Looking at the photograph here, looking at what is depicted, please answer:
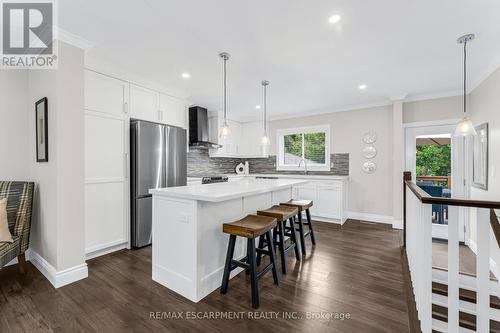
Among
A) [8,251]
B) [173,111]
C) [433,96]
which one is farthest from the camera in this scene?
[433,96]

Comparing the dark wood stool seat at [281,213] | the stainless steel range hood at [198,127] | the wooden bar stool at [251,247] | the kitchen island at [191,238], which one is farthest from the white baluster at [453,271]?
the stainless steel range hood at [198,127]

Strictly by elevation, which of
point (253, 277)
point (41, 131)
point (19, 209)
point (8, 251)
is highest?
point (41, 131)

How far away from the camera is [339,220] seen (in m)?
4.57

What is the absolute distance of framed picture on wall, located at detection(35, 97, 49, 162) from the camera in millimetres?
2430

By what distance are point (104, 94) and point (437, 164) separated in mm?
5334

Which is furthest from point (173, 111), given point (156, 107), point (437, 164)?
point (437, 164)

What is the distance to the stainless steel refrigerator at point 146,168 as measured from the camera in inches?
127

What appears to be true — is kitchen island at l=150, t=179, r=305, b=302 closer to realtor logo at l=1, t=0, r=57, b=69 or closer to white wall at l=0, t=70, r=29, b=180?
realtor logo at l=1, t=0, r=57, b=69

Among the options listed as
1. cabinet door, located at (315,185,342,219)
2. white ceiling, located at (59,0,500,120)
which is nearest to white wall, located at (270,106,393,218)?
cabinet door, located at (315,185,342,219)

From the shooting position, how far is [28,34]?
220 centimetres

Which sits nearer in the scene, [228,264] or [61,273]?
[228,264]

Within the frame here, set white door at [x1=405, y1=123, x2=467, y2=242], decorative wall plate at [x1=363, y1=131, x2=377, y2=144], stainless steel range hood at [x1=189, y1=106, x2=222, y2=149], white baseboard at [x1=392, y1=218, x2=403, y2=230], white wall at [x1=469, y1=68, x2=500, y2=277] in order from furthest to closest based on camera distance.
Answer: stainless steel range hood at [x1=189, y1=106, x2=222, y2=149], decorative wall plate at [x1=363, y1=131, x2=377, y2=144], white baseboard at [x1=392, y1=218, x2=403, y2=230], white door at [x1=405, y1=123, x2=467, y2=242], white wall at [x1=469, y1=68, x2=500, y2=277]

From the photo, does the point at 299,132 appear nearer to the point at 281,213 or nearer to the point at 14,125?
the point at 281,213

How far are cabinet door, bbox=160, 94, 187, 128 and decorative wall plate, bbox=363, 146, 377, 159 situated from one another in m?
3.62
